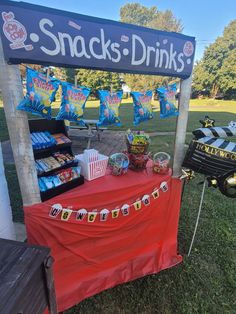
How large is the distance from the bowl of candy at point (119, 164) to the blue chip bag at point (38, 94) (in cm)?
85

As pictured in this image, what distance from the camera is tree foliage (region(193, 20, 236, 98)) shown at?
25.0 meters

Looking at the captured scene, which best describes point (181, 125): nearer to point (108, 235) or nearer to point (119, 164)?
point (119, 164)

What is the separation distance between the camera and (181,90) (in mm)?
1979

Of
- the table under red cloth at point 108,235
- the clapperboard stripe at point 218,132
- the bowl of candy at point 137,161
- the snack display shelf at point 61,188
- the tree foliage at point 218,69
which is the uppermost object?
the tree foliage at point 218,69

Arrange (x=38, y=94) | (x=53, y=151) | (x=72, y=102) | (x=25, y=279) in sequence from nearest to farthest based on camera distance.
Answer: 1. (x=25, y=279)
2. (x=38, y=94)
3. (x=72, y=102)
4. (x=53, y=151)

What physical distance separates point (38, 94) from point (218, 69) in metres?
29.9

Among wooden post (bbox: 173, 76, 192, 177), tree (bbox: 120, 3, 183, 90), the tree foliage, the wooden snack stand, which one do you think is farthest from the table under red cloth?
tree (bbox: 120, 3, 183, 90)

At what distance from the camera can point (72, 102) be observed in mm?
1480

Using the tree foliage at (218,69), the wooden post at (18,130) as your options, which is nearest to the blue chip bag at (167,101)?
the wooden post at (18,130)

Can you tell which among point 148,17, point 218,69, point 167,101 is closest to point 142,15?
point 148,17

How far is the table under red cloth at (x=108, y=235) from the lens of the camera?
5.62ft

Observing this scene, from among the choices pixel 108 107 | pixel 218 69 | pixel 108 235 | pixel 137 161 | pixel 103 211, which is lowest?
pixel 108 235

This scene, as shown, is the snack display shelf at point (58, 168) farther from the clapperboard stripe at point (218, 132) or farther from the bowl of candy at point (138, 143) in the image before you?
the clapperboard stripe at point (218, 132)

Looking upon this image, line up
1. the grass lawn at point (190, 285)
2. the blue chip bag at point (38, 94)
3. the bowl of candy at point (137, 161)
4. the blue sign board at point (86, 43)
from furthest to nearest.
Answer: the bowl of candy at point (137, 161)
the grass lawn at point (190, 285)
the blue chip bag at point (38, 94)
the blue sign board at point (86, 43)
